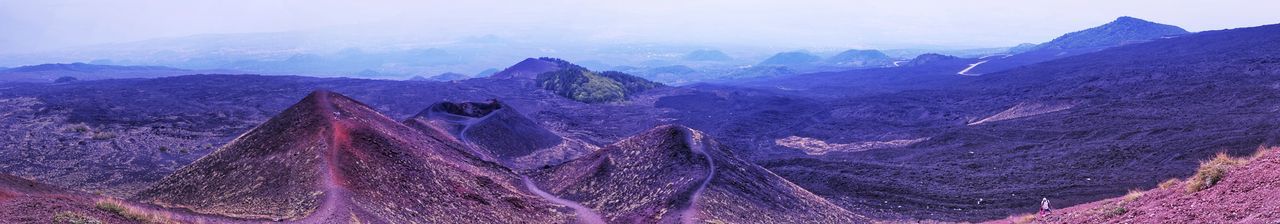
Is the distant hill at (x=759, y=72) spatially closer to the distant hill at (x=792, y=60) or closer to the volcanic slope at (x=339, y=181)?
the distant hill at (x=792, y=60)

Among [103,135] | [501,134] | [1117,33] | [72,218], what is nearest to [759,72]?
[1117,33]

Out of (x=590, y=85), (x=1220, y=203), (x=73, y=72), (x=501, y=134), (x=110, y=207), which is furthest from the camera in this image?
(x=73, y=72)

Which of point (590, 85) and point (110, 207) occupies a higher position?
point (110, 207)

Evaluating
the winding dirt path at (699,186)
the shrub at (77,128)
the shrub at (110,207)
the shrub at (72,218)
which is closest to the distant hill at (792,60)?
the shrub at (77,128)

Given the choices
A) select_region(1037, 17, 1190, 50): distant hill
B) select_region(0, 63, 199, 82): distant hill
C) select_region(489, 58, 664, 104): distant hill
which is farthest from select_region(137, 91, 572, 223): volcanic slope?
select_region(1037, 17, 1190, 50): distant hill

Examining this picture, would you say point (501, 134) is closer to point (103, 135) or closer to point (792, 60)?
point (103, 135)

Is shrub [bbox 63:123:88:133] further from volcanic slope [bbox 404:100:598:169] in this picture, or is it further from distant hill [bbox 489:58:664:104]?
distant hill [bbox 489:58:664:104]
